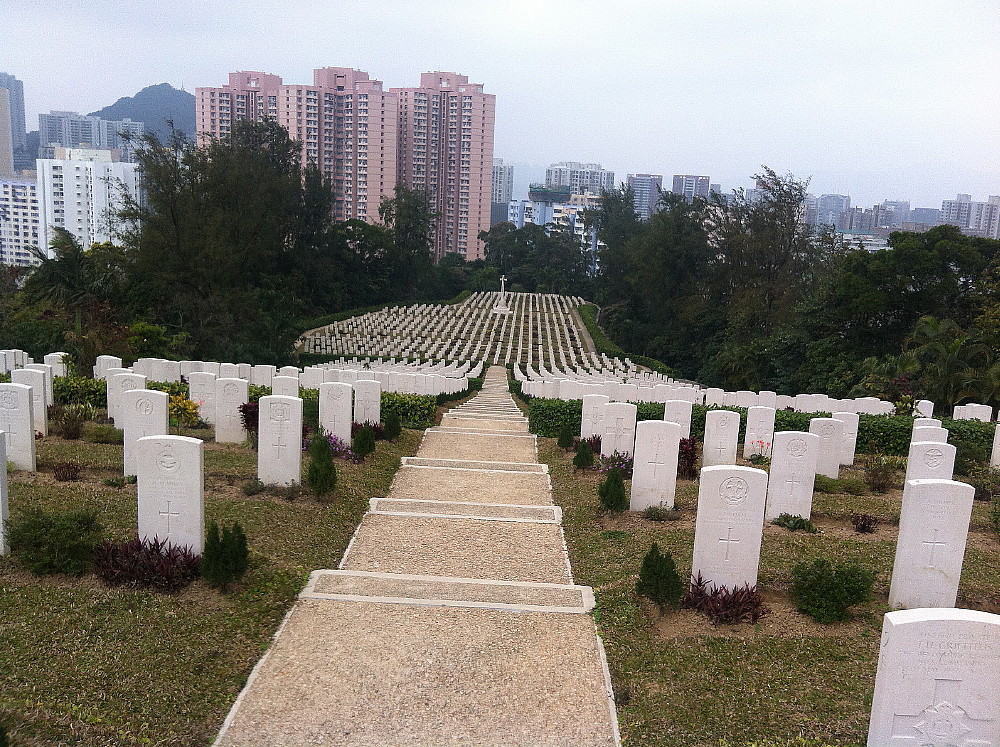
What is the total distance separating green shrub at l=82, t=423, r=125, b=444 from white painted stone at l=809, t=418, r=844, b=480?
11002 mm

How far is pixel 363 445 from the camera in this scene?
40.5ft

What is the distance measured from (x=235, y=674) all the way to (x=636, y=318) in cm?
6082

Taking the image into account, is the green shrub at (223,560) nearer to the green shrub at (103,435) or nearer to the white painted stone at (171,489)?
the white painted stone at (171,489)

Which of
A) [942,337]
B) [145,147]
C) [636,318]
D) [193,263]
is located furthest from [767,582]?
[636,318]

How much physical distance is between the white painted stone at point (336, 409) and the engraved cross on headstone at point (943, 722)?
9615mm

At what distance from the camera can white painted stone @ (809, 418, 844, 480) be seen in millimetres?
11828

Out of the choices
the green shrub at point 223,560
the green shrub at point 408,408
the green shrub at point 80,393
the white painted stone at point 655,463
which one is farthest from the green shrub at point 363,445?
the green shrub at point 80,393

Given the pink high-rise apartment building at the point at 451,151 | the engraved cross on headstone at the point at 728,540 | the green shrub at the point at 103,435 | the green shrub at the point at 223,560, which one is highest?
the pink high-rise apartment building at the point at 451,151

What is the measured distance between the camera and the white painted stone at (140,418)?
9.68 m

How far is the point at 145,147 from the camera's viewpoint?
3550 cm

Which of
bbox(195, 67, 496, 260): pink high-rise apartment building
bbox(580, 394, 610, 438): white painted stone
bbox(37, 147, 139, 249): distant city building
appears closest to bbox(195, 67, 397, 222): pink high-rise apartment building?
bbox(195, 67, 496, 260): pink high-rise apartment building

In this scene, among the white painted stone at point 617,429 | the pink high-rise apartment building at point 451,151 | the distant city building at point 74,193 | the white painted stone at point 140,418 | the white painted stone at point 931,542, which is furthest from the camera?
the pink high-rise apartment building at point 451,151

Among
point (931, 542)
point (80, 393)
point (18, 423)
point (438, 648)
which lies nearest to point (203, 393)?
point (80, 393)

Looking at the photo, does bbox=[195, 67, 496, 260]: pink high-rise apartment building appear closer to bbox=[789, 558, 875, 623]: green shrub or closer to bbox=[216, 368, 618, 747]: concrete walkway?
bbox=[216, 368, 618, 747]: concrete walkway
